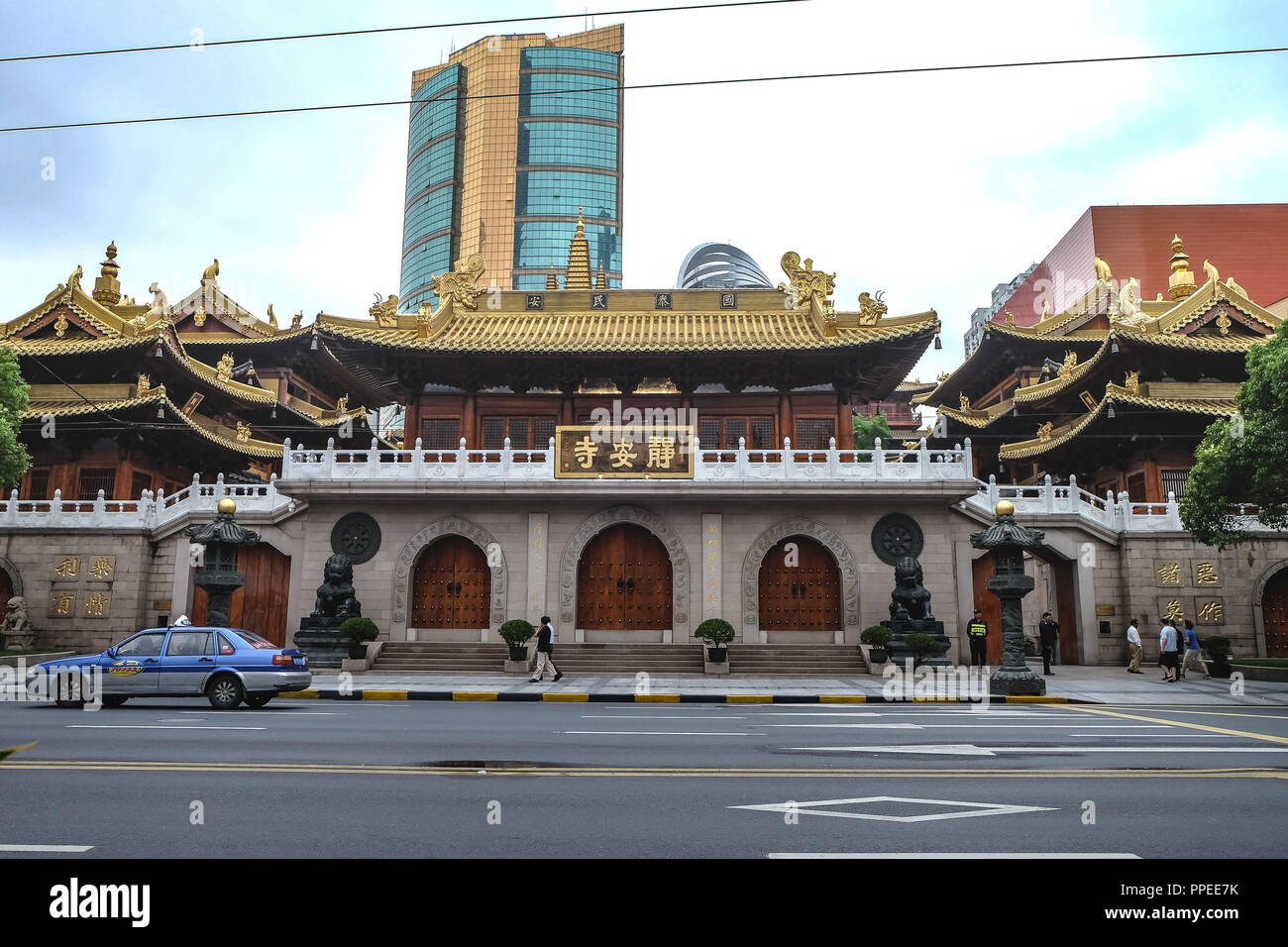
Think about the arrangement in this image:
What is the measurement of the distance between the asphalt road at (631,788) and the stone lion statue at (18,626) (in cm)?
1491

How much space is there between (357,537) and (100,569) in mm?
7741

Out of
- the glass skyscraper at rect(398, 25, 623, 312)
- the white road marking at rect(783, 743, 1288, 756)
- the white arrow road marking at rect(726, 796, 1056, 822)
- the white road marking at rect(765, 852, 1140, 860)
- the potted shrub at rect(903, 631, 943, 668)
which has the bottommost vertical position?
the white road marking at rect(783, 743, 1288, 756)

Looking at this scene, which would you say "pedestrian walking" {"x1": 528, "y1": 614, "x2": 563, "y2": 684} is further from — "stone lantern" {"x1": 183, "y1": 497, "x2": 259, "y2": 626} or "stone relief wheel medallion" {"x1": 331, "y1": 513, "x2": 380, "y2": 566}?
"stone relief wheel medallion" {"x1": 331, "y1": 513, "x2": 380, "y2": 566}

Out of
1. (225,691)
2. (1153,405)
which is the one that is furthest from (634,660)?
(1153,405)

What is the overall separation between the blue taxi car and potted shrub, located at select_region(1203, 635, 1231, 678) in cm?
1847

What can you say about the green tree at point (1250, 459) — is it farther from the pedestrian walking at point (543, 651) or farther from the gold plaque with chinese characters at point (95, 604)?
the gold plaque with chinese characters at point (95, 604)

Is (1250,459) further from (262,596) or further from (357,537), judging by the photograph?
(262,596)

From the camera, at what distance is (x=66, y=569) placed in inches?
967

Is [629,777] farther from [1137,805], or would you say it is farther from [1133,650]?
[1133,650]

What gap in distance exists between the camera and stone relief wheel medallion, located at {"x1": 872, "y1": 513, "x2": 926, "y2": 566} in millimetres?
22406

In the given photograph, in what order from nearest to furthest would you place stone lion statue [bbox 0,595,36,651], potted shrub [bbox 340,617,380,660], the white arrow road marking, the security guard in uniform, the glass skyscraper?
the white arrow road marking, the security guard in uniform, potted shrub [bbox 340,617,380,660], stone lion statue [bbox 0,595,36,651], the glass skyscraper

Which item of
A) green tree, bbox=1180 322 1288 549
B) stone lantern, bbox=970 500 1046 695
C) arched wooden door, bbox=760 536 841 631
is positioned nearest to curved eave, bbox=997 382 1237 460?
green tree, bbox=1180 322 1288 549

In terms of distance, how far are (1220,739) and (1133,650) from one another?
40.9 ft

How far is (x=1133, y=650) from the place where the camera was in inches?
822
